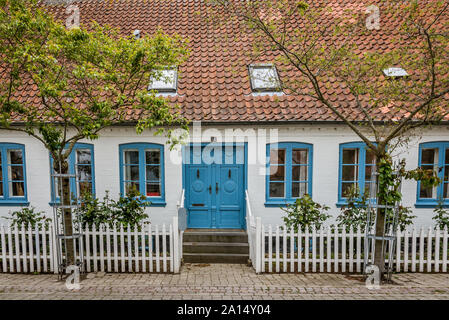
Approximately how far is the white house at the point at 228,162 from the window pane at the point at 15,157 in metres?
0.03

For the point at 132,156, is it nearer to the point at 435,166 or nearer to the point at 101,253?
the point at 101,253

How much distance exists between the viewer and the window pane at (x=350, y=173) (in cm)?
826

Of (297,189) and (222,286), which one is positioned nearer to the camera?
(222,286)

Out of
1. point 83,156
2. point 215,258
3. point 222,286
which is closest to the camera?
point 222,286

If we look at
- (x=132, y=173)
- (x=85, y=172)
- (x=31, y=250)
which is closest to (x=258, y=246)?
(x=132, y=173)

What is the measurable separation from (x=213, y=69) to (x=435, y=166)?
23.1 feet

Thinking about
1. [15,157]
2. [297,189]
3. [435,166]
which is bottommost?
[297,189]

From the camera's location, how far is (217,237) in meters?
7.49

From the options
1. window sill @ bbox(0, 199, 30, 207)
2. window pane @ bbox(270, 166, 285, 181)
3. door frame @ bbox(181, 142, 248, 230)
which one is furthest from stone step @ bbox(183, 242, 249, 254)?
window sill @ bbox(0, 199, 30, 207)

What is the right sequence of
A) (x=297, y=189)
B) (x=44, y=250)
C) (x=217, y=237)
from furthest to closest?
1. (x=297, y=189)
2. (x=217, y=237)
3. (x=44, y=250)

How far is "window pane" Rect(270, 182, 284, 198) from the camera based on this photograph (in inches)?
329

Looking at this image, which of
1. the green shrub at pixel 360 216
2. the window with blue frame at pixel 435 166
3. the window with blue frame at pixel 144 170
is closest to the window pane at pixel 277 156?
the green shrub at pixel 360 216

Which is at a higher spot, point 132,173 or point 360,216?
point 132,173

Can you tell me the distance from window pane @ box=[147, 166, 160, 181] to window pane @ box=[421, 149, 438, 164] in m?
7.62
